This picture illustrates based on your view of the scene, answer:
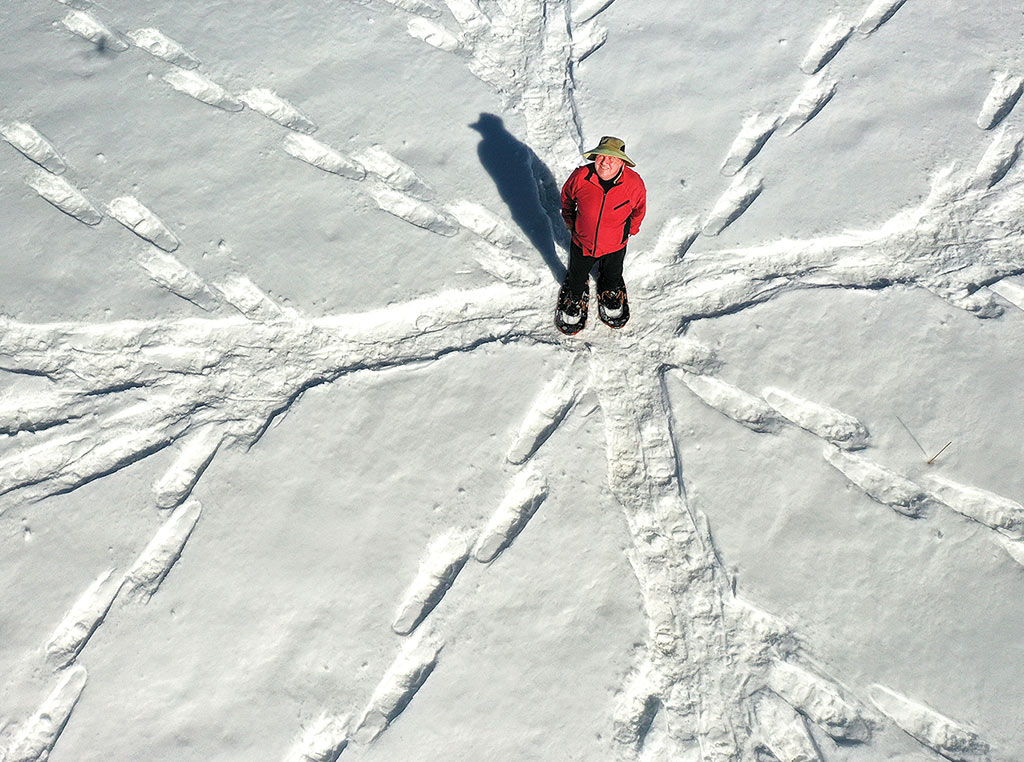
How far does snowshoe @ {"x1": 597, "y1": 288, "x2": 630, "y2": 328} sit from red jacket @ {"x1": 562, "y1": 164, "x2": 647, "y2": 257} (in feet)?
1.09

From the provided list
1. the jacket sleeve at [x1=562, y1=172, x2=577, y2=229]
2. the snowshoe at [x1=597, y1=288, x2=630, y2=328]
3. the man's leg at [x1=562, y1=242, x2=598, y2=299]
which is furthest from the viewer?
the snowshoe at [x1=597, y1=288, x2=630, y2=328]

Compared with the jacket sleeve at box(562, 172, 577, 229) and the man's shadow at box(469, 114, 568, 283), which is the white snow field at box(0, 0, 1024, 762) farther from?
the jacket sleeve at box(562, 172, 577, 229)

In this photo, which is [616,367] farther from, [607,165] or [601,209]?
[607,165]

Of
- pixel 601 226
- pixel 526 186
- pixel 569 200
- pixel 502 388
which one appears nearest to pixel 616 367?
pixel 502 388

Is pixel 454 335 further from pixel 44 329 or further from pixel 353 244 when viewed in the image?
Answer: pixel 44 329

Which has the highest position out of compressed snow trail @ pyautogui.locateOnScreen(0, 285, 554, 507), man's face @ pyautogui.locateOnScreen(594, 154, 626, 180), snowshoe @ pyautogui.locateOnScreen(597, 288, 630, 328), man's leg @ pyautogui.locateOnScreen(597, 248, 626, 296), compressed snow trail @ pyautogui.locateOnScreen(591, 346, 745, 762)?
man's face @ pyautogui.locateOnScreen(594, 154, 626, 180)

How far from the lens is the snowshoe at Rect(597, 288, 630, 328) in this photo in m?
3.83

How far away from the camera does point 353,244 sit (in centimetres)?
418

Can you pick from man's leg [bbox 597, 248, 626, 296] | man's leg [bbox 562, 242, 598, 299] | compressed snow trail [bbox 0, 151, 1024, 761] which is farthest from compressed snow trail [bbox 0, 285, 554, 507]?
man's leg [bbox 597, 248, 626, 296]

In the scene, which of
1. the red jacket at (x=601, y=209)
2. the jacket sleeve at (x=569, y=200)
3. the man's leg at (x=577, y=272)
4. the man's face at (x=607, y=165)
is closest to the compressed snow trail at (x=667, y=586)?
the man's leg at (x=577, y=272)

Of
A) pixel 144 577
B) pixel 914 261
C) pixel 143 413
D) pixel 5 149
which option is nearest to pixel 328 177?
pixel 143 413

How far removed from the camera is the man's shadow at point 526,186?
14.0ft

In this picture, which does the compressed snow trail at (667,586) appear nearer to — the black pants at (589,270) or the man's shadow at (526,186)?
the black pants at (589,270)

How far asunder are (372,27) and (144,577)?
395cm
